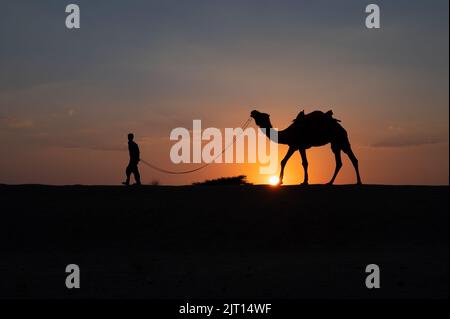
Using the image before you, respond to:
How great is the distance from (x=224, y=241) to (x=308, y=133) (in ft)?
21.8

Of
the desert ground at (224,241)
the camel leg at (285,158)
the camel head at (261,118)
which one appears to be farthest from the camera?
the camel head at (261,118)

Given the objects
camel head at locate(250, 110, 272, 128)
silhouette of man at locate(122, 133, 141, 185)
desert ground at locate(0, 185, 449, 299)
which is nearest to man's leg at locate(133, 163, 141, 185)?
silhouette of man at locate(122, 133, 141, 185)

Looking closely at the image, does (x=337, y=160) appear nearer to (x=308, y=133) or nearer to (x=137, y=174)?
(x=308, y=133)

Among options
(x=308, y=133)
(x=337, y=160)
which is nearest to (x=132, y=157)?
(x=308, y=133)

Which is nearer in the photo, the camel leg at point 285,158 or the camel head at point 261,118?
the camel leg at point 285,158

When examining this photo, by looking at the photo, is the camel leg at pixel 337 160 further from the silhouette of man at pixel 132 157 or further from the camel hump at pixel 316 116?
the silhouette of man at pixel 132 157

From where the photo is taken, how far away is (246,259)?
49.9ft

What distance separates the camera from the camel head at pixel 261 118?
22.8m

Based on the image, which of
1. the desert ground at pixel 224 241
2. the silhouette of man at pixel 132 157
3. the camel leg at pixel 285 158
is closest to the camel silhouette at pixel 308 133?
the camel leg at pixel 285 158

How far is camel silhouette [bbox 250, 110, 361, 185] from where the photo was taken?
2245 cm

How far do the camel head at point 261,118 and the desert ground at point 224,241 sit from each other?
2.45 meters
